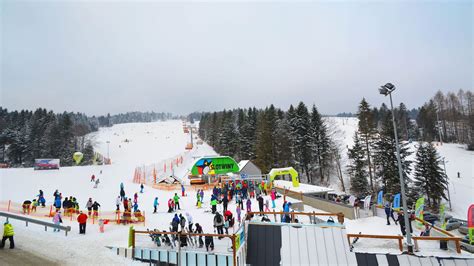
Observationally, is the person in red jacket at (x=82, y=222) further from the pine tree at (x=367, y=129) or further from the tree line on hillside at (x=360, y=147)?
the pine tree at (x=367, y=129)

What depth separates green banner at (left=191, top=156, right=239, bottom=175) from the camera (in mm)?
29953

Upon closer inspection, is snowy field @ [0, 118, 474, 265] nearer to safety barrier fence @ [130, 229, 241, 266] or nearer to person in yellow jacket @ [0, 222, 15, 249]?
safety barrier fence @ [130, 229, 241, 266]

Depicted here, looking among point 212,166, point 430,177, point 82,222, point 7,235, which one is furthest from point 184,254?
point 430,177

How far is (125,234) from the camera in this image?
45.1 ft

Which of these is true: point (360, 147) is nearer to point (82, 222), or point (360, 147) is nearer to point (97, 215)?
point (97, 215)

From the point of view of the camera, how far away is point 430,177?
33.0 metres

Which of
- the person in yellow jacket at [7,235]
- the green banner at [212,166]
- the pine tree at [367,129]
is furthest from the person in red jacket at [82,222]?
the pine tree at [367,129]

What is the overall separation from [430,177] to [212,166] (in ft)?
92.4

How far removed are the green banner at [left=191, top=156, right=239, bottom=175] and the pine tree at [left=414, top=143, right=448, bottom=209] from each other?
25228 mm

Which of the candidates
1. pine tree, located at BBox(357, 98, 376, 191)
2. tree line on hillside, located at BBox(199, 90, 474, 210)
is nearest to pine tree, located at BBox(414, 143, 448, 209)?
tree line on hillside, located at BBox(199, 90, 474, 210)

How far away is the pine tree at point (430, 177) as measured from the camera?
3281cm

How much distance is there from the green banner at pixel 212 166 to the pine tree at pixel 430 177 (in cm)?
2523

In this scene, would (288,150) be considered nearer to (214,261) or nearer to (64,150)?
(214,261)

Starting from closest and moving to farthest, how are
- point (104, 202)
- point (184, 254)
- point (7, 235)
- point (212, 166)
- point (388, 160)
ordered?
point (184, 254), point (7, 235), point (104, 202), point (212, 166), point (388, 160)
